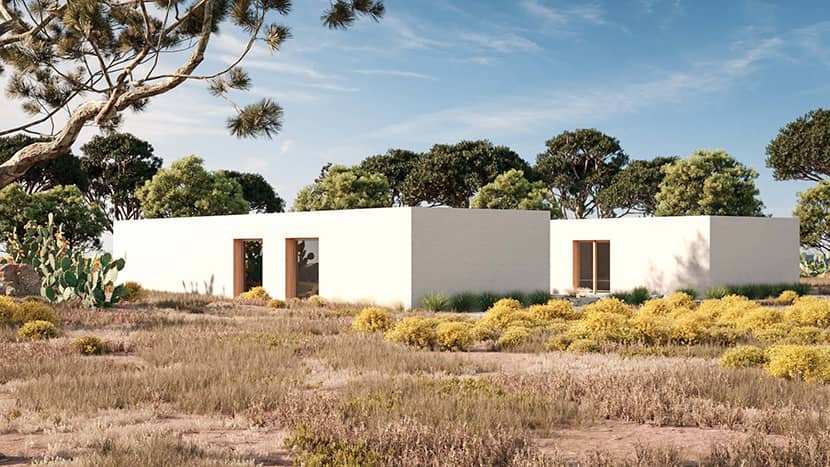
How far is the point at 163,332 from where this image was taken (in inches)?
438

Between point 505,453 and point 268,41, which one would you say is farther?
point 268,41

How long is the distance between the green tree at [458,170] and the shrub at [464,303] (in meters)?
20.7

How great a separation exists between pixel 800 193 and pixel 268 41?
25.5m

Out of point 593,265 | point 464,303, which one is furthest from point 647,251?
point 464,303

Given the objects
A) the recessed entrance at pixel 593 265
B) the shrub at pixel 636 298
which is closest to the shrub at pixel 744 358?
the shrub at pixel 636 298

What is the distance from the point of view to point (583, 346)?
31.3ft

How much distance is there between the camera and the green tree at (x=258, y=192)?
47156mm

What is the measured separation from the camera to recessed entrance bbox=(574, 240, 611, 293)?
23.8 m

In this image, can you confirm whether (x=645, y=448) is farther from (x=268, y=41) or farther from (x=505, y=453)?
(x=268, y=41)

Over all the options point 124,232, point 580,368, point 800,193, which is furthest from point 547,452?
point 800,193

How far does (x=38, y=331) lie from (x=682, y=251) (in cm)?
1642

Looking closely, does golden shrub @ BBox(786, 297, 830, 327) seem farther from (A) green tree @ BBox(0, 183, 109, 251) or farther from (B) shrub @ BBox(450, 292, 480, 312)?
(A) green tree @ BBox(0, 183, 109, 251)

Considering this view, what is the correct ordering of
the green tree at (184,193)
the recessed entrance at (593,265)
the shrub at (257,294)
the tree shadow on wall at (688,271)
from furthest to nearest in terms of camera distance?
the green tree at (184,193) < the recessed entrance at (593,265) < the tree shadow on wall at (688,271) < the shrub at (257,294)

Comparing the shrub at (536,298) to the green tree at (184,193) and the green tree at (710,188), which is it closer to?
the green tree at (710,188)
